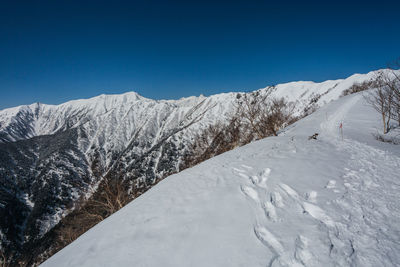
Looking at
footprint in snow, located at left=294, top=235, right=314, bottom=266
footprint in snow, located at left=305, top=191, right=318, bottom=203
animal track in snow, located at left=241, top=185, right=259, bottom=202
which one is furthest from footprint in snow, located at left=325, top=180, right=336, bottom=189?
footprint in snow, located at left=294, top=235, right=314, bottom=266

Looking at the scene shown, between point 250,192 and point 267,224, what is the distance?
1.35m

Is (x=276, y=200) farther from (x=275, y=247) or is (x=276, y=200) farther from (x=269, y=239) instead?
(x=275, y=247)

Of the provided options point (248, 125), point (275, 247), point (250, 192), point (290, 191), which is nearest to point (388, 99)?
point (248, 125)

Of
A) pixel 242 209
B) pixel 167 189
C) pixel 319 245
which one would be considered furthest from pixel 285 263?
pixel 167 189

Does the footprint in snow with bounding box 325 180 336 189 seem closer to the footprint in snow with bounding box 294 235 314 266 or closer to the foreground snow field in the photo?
the foreground snow field

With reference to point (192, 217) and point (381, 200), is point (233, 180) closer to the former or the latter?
point (192, 217)

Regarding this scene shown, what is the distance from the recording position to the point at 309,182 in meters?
4.74

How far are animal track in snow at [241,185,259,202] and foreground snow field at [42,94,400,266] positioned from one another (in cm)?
3

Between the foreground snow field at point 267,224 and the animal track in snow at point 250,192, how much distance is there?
1.0 inches

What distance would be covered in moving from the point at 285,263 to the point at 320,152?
660cm

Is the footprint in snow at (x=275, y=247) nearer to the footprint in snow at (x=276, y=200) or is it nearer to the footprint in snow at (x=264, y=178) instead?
the footprint in snow at (x=276, y=200)

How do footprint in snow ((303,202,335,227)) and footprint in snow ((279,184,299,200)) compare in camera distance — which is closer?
footprint in snow ((303,202,335,227))

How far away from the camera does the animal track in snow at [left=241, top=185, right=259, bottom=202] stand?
4.42m

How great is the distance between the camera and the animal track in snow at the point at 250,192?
442 centimetres
